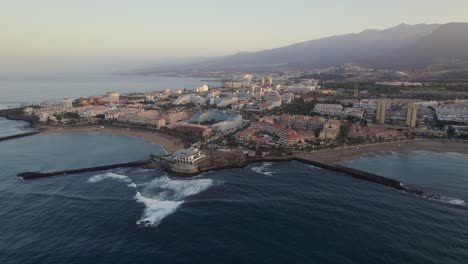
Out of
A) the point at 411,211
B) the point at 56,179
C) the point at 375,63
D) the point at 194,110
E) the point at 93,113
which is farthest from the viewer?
the point at 375,63

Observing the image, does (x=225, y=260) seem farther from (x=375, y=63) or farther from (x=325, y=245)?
(x=375, y=63)

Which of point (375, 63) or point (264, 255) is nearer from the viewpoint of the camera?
point (264, 255)

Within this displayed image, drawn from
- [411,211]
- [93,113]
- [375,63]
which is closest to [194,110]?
[93,113]

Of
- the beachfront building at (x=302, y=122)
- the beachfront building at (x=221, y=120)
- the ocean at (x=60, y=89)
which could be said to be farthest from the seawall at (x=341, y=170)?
the ocean at (x=60, y=89)

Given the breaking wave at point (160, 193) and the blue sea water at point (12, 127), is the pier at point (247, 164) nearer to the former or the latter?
the breaking wave at point (160, 193)

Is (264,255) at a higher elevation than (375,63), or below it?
below

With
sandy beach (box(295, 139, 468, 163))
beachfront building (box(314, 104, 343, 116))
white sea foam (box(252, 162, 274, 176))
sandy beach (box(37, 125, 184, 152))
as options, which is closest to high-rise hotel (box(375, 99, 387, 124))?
beachfront building (box(314, 104, 343, 116))
